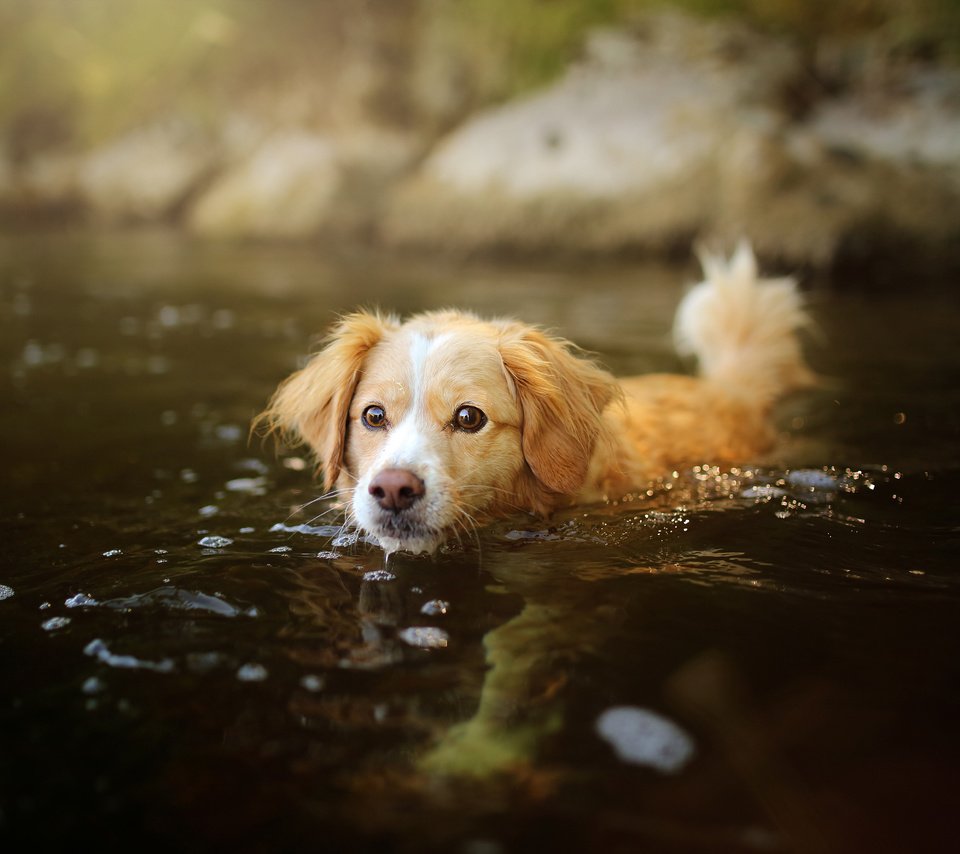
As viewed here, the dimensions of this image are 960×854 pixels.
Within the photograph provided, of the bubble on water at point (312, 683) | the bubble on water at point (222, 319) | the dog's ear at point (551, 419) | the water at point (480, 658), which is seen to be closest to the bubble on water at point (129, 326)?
the bubble on water at point (222, 319)

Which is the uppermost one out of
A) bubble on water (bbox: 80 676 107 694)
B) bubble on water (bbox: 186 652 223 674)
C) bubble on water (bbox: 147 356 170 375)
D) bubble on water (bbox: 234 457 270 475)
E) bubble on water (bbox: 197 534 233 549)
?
bubble on water (bbox: 147 356 170 375)

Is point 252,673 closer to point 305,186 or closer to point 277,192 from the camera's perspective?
point 305,186

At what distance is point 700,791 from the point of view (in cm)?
187

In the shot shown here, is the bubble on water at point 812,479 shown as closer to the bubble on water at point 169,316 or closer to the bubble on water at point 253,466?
the bubble on water at point 253,466

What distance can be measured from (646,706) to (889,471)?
260 centimetres

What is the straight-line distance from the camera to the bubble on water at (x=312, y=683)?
7.54 feet

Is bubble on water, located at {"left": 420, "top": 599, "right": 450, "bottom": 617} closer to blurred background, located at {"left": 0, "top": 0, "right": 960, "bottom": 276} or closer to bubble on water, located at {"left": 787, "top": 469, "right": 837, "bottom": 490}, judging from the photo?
bubble on water, located at {"left": 787, "top": 469, "right": 837, "bottom": 490}

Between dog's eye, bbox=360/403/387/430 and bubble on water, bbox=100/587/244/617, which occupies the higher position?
dog's eye, bbox=360/403/387/430

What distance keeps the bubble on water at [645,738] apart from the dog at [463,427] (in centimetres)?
112

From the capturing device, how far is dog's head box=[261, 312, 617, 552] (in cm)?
314

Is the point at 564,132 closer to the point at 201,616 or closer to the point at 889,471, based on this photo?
the point at 889,471

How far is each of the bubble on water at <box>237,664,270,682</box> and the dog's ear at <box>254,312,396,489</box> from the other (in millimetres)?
1373

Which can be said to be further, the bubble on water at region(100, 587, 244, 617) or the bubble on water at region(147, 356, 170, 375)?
the bubble on water at region(147, 356, 170, 375)

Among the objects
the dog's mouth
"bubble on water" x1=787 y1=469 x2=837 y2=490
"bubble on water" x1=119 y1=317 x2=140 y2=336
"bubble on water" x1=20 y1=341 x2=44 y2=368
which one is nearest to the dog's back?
"bubble on water" x1=787 y1=469 x2=837 y2=490
